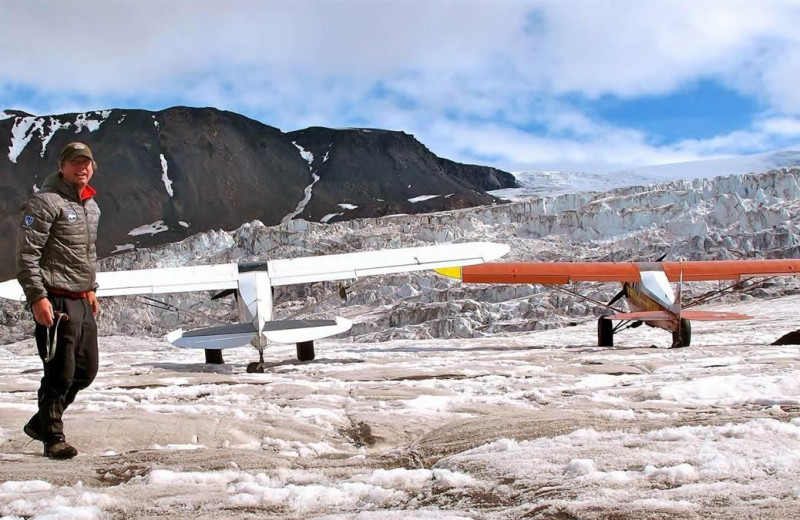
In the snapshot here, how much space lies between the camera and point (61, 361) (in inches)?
142

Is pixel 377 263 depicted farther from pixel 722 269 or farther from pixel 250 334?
pixel 722 269

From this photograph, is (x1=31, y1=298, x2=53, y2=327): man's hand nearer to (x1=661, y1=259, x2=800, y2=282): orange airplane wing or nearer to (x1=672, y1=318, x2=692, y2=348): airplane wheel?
(x1=672, y1=318, x2=692, y2=348): airplane wheel

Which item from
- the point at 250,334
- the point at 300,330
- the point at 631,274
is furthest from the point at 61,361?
the point at 631,274

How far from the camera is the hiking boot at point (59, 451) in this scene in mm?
3449

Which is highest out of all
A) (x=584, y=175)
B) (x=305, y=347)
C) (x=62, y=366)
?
(x=584, y=175)

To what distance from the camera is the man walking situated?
11.4ft

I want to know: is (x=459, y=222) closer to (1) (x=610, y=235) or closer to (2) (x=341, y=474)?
(1) (x=610, y=235)

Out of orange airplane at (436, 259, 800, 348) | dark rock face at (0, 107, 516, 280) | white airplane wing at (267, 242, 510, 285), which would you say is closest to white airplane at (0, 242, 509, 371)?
white airplane wing at (267, 242, 510, 285)

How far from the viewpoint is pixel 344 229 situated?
49.6 metres

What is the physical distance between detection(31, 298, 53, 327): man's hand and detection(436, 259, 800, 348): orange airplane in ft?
35.4

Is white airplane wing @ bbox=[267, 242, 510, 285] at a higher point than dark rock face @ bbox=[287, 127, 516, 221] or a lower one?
lower

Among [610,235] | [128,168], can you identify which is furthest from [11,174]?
[610,235]

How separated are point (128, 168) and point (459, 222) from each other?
190 ft

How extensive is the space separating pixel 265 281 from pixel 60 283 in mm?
7893
